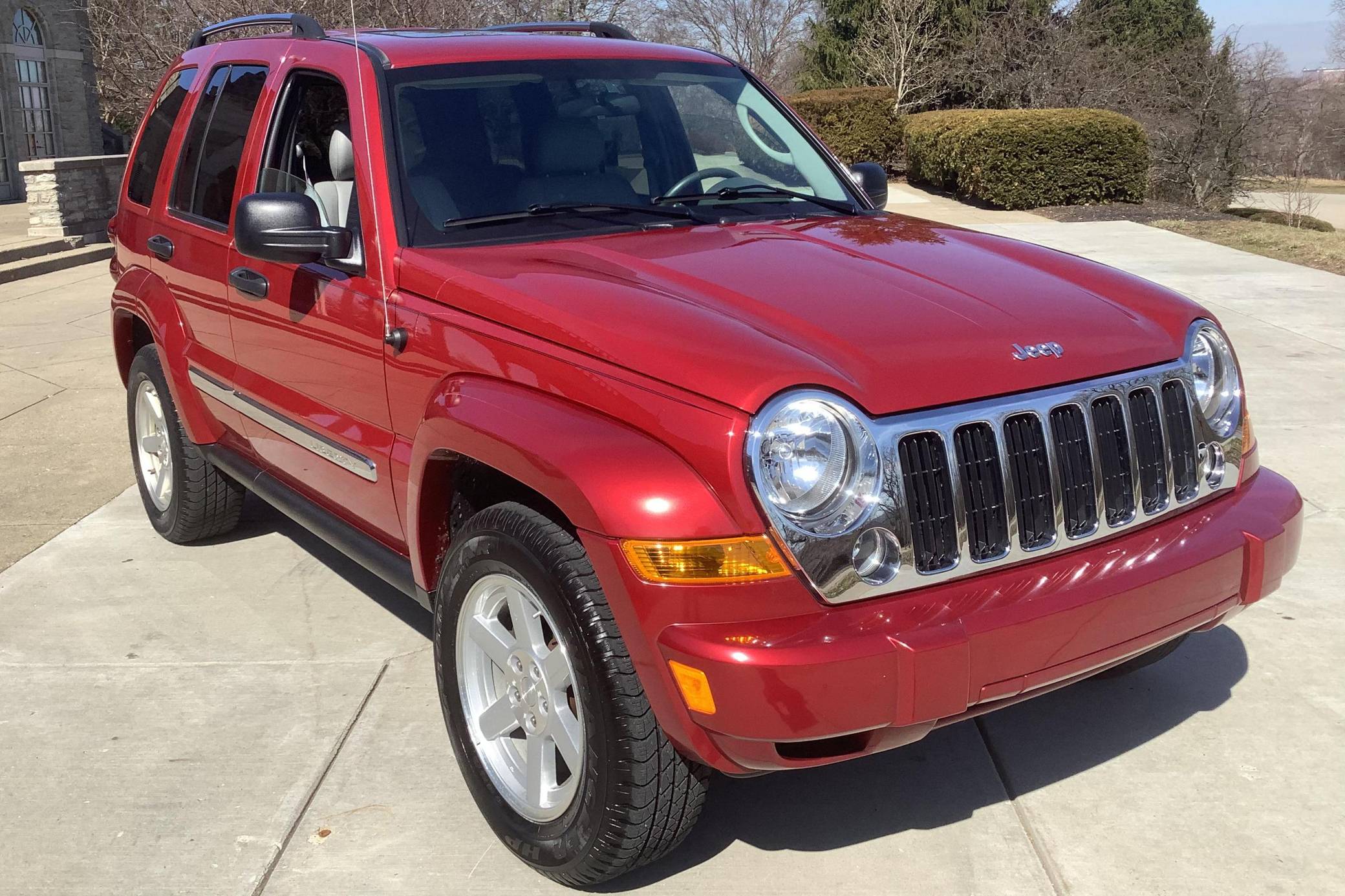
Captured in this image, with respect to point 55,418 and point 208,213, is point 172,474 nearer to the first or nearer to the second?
point 208,213

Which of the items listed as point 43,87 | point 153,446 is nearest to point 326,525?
point 153,446

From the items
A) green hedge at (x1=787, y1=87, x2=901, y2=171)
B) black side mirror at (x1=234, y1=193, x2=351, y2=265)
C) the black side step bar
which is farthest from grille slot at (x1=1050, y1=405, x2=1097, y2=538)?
green hedge at (x1=787, y1=87, x2=901, y2=171)

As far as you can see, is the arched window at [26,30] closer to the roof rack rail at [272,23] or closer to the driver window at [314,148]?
the roof rack rail at [272,23]

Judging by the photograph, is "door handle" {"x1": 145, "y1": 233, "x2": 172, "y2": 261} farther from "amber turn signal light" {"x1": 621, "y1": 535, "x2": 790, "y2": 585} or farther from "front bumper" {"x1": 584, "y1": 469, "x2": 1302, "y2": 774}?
"amber turn signal light" {"x1": 621, "y1": 535, "x2": 790, "y2": 585}

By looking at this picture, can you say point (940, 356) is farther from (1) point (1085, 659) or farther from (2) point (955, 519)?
(1) point (1085, 659)

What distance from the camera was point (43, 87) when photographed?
74.1 feet

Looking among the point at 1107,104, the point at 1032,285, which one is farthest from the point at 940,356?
the point at 1107,104

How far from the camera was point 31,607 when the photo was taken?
477cm

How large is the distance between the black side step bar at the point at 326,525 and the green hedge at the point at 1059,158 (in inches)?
607

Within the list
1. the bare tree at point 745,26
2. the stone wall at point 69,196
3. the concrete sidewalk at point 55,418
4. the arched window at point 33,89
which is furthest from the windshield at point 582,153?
the bare tree at point 745,26

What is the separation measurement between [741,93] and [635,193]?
0.88m

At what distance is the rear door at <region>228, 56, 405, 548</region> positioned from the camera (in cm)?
357

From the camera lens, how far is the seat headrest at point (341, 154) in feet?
12.6

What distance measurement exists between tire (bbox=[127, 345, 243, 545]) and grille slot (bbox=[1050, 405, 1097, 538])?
345cm
